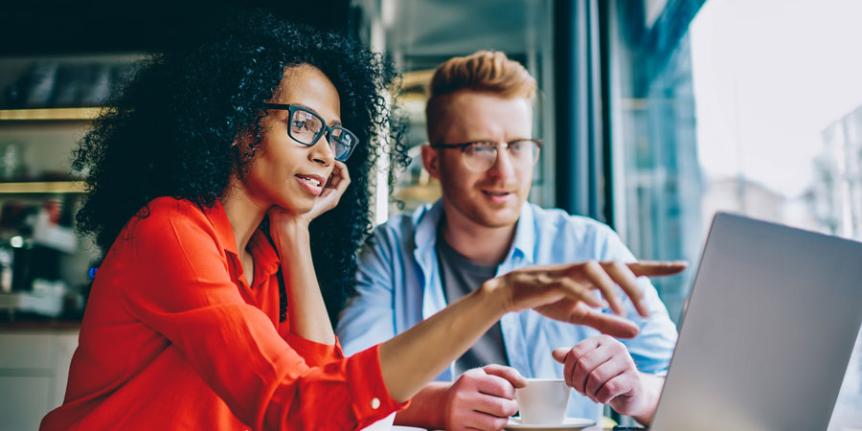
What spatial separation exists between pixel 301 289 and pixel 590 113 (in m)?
1.53

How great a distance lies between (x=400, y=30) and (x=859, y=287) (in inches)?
138

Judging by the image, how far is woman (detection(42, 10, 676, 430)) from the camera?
871 millimetres

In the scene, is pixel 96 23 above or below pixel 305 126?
above

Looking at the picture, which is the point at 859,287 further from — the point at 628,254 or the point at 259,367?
the point at 628,254

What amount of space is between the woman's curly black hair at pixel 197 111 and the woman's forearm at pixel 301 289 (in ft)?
0.52

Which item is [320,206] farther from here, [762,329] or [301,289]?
[762,329]

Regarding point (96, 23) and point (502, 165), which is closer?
point (502, 165)

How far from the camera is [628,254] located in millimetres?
1870

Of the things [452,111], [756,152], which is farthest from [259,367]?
[756,152]

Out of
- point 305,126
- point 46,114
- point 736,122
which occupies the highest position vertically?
point 46,114

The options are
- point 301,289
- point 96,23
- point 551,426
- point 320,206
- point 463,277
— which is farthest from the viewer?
point 96,23

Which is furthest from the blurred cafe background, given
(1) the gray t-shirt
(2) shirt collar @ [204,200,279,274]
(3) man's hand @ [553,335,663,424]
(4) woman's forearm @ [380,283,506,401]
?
(4) woman's forearm @ [380,283,506,401]

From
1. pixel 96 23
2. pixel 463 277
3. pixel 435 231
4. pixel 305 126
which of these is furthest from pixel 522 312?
pixel 96 23

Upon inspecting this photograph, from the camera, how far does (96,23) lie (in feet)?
12.6
